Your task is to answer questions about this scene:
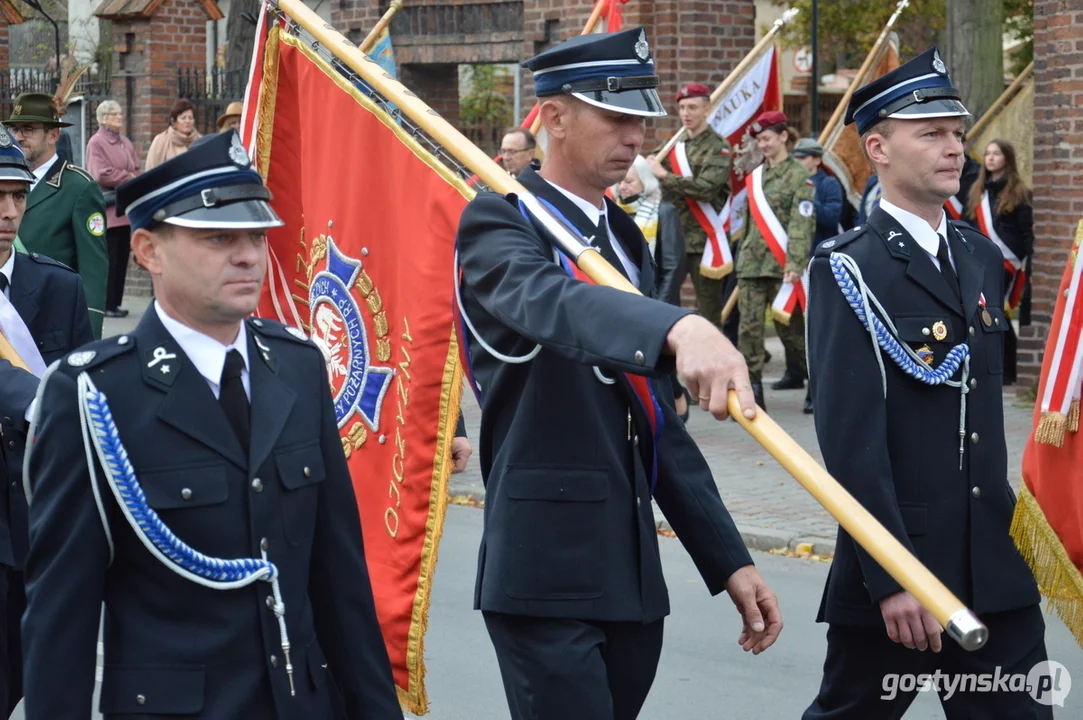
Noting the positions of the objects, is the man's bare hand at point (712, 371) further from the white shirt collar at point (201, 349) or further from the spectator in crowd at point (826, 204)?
the spectator in crowd at point (826, 204)

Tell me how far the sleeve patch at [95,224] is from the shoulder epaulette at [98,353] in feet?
18.1

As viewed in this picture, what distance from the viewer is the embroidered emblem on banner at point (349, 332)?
5.37 meters

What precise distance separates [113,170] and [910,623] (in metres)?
15.5

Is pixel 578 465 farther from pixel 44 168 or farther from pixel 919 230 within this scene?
pixel 44 168

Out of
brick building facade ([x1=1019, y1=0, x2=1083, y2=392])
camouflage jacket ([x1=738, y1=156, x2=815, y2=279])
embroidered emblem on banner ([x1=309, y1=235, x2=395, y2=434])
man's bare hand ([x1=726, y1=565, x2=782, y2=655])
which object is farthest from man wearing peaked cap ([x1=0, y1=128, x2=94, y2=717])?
brick building facade ([x1=1019, y1=0, x2=1083, y2=392])

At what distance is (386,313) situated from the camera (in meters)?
5.36

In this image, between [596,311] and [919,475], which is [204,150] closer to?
[596,311]

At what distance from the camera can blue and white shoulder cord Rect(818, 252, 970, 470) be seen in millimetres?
4074

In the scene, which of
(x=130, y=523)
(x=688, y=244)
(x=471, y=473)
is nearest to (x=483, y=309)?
(x=130, y=523)

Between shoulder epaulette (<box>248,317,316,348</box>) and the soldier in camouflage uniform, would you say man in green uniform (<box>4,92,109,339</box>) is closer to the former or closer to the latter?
the soldier in camouflage uniform

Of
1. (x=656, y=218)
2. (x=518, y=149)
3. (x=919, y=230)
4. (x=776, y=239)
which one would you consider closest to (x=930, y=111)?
(x=919, y=230)

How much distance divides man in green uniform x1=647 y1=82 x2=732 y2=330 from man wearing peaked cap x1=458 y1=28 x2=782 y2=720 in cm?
846

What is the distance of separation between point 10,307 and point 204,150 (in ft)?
6.81

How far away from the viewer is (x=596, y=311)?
2.97 metres
